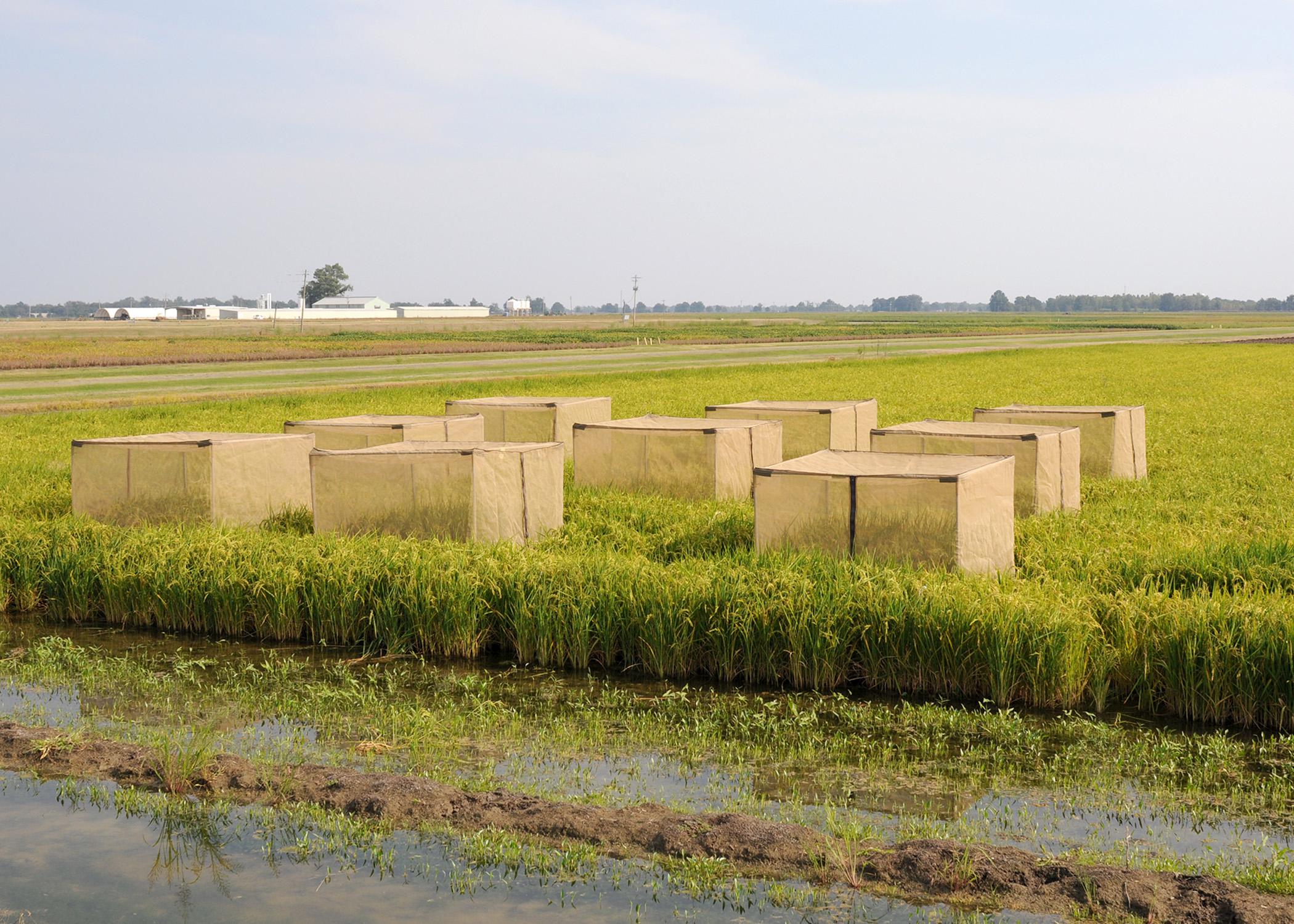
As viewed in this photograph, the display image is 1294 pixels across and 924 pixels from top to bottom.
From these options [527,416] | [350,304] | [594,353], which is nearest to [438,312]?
[350,304]

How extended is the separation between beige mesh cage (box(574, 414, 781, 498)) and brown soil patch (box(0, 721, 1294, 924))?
787cm

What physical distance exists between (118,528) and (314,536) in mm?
2121

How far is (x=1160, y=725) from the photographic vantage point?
24.8 ft

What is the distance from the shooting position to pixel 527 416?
17188 millimetres

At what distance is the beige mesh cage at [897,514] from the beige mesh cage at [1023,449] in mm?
2034

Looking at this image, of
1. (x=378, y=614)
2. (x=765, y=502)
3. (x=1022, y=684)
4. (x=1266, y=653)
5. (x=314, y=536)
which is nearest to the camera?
(x=1266, y=653)

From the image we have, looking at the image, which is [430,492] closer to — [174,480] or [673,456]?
[174,480]

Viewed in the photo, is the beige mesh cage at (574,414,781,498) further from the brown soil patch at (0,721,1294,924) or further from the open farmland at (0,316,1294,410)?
the open farmland at (0,316,1294,410)

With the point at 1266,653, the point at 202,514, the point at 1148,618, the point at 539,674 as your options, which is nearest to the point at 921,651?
the point at 1148,618

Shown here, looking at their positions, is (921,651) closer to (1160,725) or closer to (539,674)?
Answer: (1160,725)

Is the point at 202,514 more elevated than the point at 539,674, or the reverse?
the point at 202,514

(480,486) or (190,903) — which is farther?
(480,486)

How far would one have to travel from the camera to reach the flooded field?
5.21m

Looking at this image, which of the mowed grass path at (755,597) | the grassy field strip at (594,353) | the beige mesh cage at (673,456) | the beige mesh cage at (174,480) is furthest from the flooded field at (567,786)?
the grassy field strip at (594,353)
